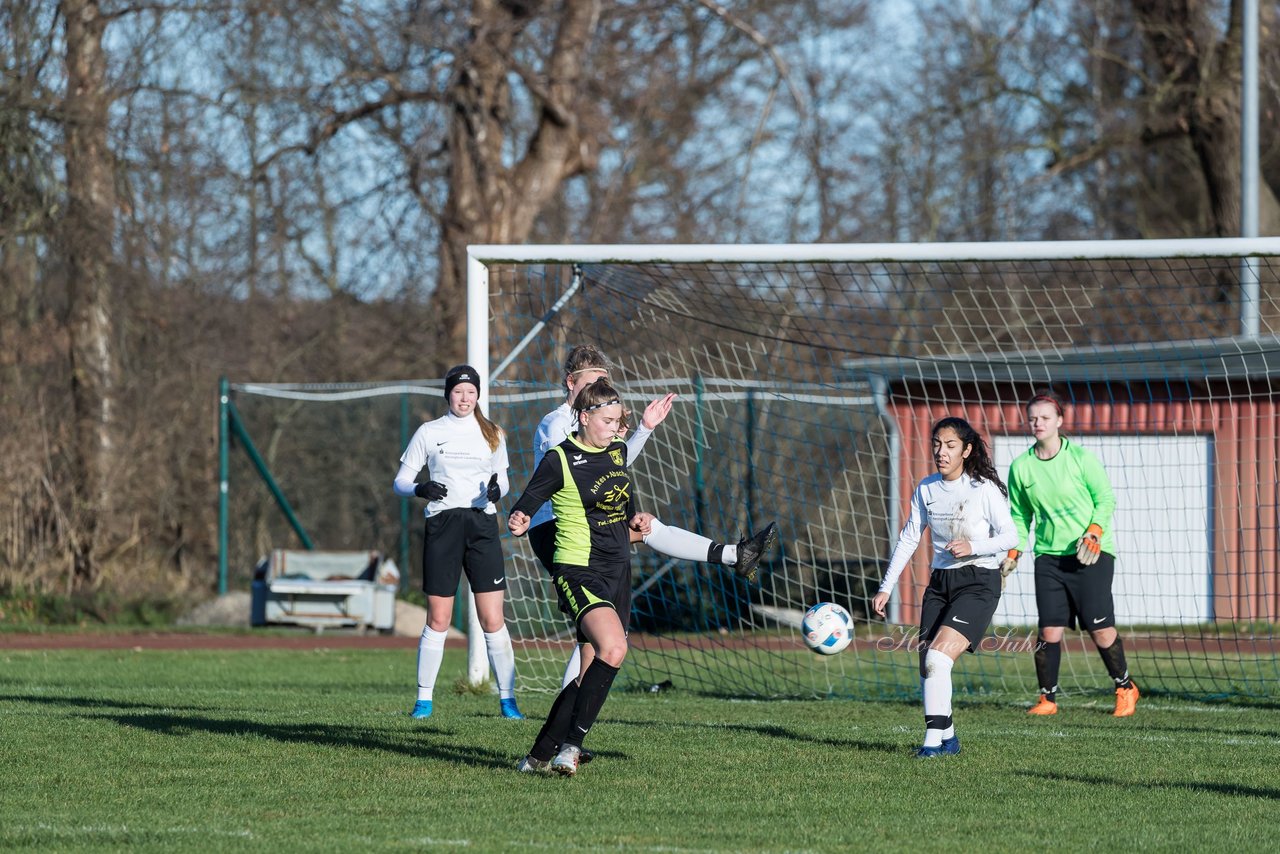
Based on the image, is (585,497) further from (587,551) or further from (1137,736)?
(1137,736)

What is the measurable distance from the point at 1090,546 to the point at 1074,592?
434mm

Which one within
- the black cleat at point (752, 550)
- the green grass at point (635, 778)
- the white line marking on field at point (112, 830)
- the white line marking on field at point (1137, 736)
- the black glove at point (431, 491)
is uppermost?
the black glove at point (431, 491)

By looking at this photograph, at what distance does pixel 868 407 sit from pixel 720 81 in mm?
9955


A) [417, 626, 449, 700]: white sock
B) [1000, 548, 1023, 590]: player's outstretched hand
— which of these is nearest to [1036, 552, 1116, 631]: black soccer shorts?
[1000, 548, 1023, 590]: player's outstretched hand

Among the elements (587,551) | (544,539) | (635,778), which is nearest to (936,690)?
(635,778)

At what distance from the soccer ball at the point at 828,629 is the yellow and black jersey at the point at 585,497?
1.25m

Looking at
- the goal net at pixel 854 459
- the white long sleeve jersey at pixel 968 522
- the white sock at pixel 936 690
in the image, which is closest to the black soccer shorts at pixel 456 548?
the white long sleeve jersey at pixel 968 522

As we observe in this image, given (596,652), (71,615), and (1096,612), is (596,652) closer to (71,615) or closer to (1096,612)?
(1096,612)

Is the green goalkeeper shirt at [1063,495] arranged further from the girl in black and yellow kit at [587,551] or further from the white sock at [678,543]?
the girl in black and yellow kit at [587,551]

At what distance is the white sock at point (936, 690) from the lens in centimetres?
757

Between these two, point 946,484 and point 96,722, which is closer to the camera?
point 946,484

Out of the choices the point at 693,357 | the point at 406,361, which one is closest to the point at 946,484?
the point at 693,357

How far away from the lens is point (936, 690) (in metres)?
7.57

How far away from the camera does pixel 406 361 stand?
23.6 meters
